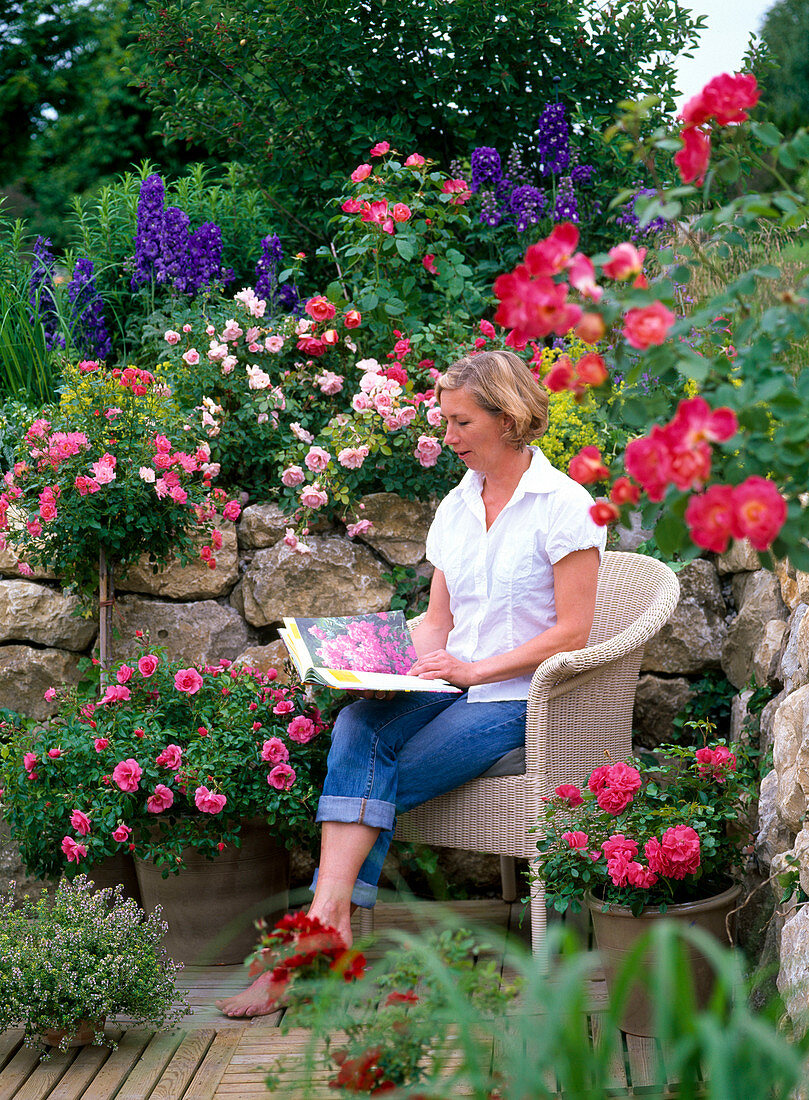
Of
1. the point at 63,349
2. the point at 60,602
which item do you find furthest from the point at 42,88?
the point at 60,602

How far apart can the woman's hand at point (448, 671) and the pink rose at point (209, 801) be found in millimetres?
547

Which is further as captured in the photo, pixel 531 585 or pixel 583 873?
pixel 531 585

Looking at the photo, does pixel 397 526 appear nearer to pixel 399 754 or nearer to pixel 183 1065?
pixel 399 754

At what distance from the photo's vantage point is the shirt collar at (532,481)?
258 centimetres

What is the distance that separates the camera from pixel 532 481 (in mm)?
2600

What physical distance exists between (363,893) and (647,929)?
24.0 inches

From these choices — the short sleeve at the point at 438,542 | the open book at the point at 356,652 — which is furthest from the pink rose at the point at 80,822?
the short sleeve at the point at 438,542

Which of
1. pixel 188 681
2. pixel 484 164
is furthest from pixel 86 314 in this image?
pixel 188 681

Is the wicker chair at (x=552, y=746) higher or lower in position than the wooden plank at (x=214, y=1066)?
higher

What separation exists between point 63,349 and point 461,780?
7.44ft

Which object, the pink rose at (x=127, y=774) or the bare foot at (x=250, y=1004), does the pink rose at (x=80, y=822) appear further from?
the bare foot at (x=250, y=1004)

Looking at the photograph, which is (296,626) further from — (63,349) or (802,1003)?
(63,349)

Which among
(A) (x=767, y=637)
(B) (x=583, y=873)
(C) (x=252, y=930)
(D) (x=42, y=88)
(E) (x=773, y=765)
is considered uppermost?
(D) (x=42, y=88)

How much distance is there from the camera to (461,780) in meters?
2.51
